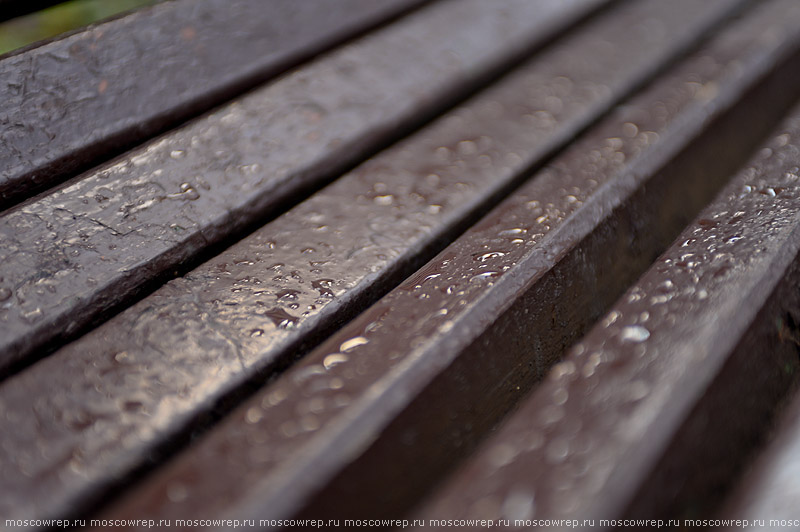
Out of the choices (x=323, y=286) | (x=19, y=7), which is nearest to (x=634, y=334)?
(x=323, y=286)

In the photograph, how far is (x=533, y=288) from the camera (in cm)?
62

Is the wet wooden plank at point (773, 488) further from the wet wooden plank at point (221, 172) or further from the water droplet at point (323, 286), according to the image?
the wet wooden plank at point (221, 172)

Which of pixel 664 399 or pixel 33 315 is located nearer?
pixel 664 399

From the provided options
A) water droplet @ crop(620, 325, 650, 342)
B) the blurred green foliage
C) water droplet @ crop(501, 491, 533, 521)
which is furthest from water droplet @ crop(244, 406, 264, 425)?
the blurred green foliage

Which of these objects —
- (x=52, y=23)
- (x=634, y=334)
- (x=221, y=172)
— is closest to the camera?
(x=634, y=334)

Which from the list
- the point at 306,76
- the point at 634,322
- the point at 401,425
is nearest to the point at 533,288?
the point at 634,322

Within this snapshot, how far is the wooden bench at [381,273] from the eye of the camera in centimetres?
46

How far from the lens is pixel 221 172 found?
30.4 inches

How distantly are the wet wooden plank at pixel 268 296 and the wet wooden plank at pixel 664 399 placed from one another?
24 centimetres

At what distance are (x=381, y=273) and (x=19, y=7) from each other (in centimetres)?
77

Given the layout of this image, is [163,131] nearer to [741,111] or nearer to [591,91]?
[591,91]

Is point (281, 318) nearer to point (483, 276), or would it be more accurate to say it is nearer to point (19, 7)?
point (483, 276)

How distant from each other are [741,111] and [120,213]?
0.97 meters

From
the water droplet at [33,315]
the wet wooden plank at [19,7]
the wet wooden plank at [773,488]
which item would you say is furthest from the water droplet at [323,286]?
the wet wooden plank at [19,7]
